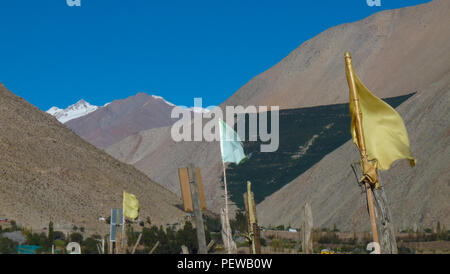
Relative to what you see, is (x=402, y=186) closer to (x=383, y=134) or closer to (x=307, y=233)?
(x=307, y=233)

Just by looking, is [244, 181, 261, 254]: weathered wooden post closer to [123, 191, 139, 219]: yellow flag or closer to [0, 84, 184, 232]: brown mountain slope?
[123, 191, 139, 219]: yellow flag

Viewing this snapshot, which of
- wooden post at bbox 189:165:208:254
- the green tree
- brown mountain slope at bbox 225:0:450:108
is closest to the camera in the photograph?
wooden post at bbox 189:165:208:254

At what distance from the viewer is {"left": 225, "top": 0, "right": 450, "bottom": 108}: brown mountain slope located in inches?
4227

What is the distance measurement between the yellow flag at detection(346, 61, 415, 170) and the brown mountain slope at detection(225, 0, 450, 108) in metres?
94.0

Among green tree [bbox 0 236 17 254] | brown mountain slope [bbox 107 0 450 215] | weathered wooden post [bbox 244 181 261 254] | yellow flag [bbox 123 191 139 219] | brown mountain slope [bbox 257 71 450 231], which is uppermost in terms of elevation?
brown mountain slope [bbox 107 0 450 215]

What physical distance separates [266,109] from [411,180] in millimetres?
76257

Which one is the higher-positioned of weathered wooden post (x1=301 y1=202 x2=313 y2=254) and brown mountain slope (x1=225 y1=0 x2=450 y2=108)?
brown mountain slope (x1=225 y1=0 x2=450 y2=108)

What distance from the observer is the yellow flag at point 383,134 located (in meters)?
5.93

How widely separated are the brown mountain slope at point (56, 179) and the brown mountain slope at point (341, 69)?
32.4 meters

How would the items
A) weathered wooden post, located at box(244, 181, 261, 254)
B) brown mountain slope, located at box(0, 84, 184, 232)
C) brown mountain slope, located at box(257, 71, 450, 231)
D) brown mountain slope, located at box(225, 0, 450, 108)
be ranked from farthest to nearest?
brown mountain slope, located at box(225, 0, 450, 108), brown mountain slope, located at box(0, 84, 184, 232), brown mountain slope, located at box(257, 71, 450, 231), weathered wooden post, located at box(244, 181, 261, 254)

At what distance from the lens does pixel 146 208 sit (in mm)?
50844

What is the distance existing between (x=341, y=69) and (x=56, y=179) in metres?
85.3

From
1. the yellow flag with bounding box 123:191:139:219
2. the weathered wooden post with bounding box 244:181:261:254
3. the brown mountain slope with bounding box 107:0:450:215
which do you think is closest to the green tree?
the yellow flag with bounding box 123:191:139:219
